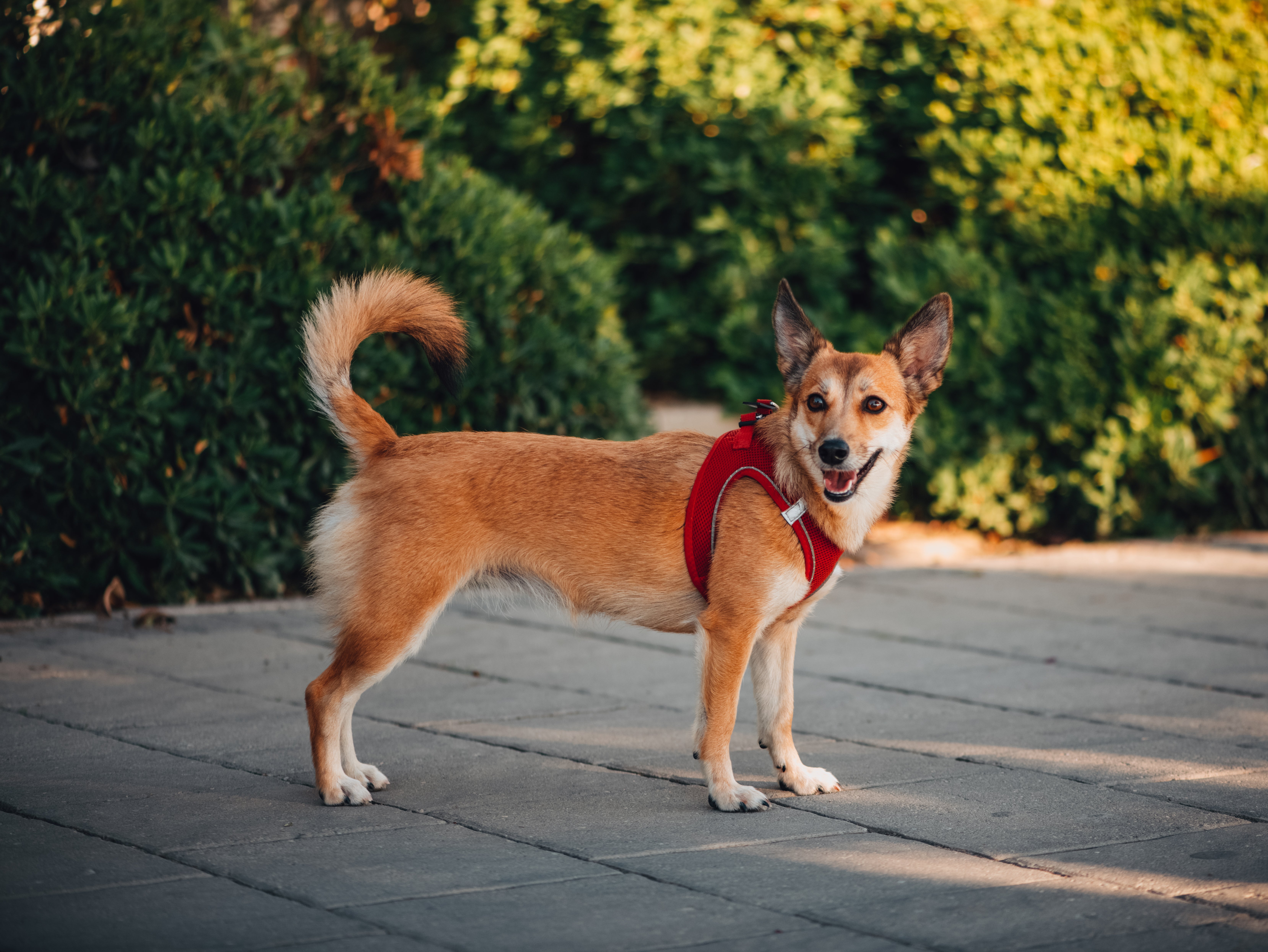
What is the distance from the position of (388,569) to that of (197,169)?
3.93 m

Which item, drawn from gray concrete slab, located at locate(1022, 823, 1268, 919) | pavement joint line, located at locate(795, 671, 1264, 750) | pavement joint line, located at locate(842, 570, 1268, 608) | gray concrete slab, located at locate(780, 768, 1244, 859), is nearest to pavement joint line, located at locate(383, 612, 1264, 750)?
pavement joint line, located at locate(795, 671, 1264, 750)

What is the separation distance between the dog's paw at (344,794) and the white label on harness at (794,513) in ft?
5.73

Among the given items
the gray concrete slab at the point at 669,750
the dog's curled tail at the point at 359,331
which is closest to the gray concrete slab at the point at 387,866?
the gray concrete slab at the point at 669,750

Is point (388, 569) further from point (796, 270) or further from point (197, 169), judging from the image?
point (796, 270)

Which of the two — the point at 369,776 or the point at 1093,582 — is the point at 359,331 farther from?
the point at 1093,582

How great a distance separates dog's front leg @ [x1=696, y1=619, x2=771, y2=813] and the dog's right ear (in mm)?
1010

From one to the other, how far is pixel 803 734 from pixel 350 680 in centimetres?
200

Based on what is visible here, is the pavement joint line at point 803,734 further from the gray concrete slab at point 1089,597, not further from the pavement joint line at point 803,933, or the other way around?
the gray concrete slab at point 1089,597

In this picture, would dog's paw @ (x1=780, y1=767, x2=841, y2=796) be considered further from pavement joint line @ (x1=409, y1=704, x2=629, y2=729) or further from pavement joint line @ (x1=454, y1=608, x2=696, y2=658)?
pavement joint line @ (x1=454, y1=608, x2=696, y2=658)

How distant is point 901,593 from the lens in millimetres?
8352

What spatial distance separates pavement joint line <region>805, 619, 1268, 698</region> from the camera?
614 cm

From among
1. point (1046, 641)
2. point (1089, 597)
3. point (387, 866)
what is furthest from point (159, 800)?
point (1089, 597)

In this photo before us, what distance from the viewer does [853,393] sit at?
15.4 feet

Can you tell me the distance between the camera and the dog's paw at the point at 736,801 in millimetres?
4434
